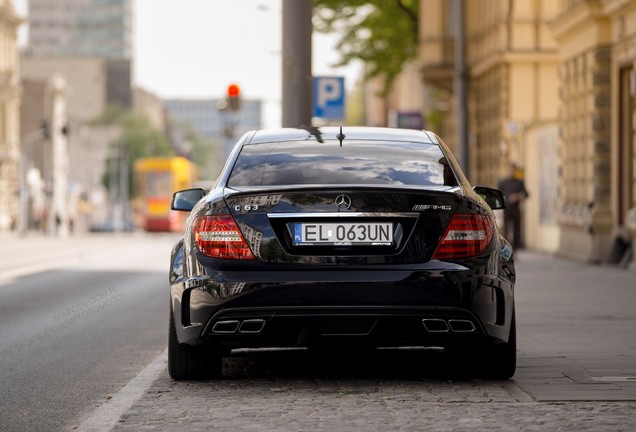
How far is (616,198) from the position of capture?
24.8 metres

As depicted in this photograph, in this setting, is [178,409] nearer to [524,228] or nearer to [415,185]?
[415,185]

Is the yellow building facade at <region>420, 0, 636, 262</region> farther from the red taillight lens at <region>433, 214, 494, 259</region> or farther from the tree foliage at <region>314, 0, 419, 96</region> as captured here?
the red taillight lens at <region>433, 214, 494, 259</region>

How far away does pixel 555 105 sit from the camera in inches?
1430

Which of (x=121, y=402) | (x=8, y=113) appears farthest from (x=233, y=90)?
(x=8, y=113)

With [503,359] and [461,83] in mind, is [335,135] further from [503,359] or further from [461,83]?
[461,83]

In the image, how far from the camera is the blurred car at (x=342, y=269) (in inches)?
328

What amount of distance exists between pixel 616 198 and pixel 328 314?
17140 millimetres

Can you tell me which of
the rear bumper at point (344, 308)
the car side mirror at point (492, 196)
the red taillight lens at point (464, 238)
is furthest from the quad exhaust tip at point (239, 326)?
the car side mirror at point (492, 196)

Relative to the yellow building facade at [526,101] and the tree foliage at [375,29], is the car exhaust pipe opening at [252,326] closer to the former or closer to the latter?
the yellow building facade at [526,101]

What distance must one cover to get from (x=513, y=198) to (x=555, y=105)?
861 cm

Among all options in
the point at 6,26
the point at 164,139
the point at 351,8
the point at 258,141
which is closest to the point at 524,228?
the point at 351,8

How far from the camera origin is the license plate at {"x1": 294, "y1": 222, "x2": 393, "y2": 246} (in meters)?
8.39

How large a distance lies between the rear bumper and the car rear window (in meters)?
0.62

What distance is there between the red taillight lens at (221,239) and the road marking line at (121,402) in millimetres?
872
